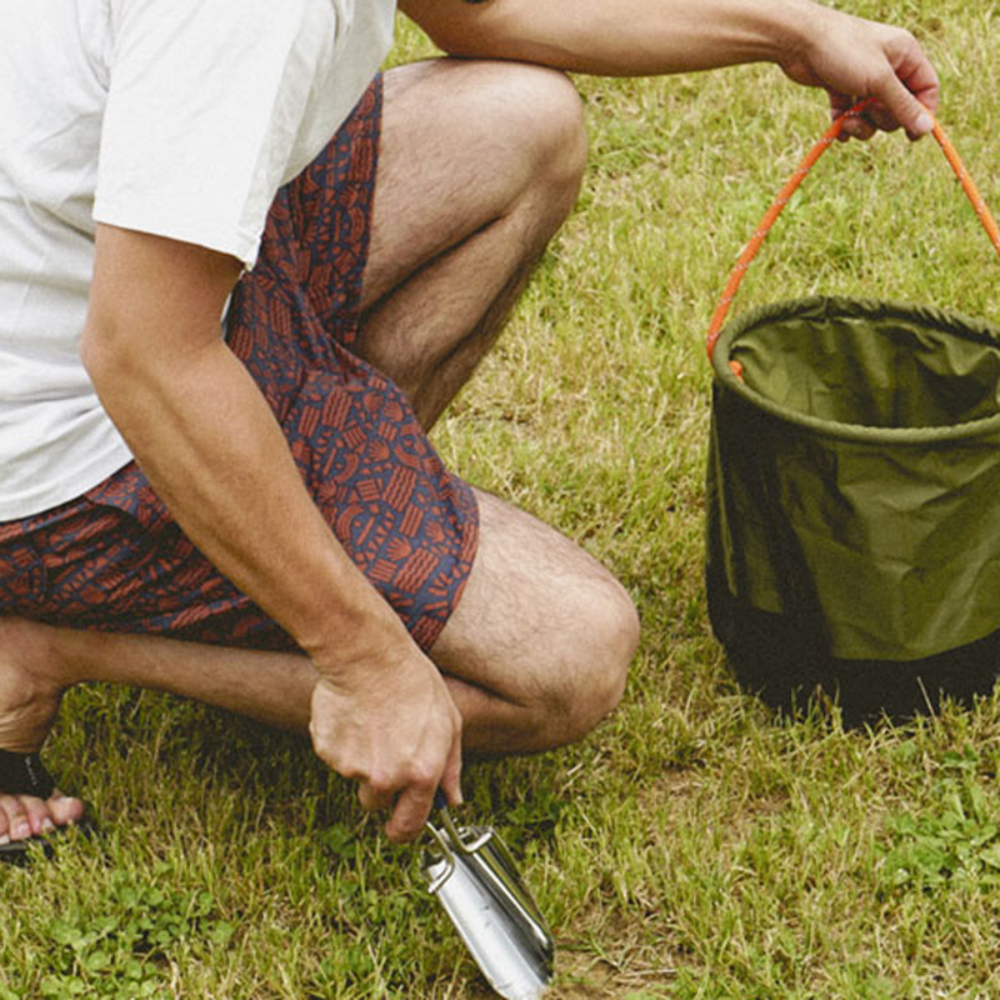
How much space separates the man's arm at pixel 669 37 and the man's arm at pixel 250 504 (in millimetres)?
976

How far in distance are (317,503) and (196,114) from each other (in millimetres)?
600

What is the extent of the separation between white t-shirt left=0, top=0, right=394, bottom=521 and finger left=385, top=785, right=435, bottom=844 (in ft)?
1.70

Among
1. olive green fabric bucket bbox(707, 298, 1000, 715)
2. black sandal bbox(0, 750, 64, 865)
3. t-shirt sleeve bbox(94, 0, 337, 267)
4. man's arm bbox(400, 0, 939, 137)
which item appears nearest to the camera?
t-shirt sleeve bbox(94, 0, 337, 267)

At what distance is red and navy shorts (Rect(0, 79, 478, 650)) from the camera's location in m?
1.83

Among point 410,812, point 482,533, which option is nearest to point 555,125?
point 482,533

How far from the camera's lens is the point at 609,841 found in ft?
6.66

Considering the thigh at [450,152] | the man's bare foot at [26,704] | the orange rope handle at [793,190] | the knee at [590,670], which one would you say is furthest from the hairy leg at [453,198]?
the man's bare foot at [26,704]

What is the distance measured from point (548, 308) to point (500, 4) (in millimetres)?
945

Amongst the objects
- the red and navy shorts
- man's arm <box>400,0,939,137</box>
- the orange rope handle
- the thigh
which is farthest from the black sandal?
man's arm <box>400,0,939,137</box>

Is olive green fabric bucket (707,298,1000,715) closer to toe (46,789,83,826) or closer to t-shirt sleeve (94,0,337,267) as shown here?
t-shirt sleeve (94,0,337,267)

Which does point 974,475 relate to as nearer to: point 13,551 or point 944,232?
point 13,551

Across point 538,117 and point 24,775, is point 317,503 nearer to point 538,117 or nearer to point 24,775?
point 24,775

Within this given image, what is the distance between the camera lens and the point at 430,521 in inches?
75.6

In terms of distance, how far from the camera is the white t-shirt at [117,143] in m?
1.41
